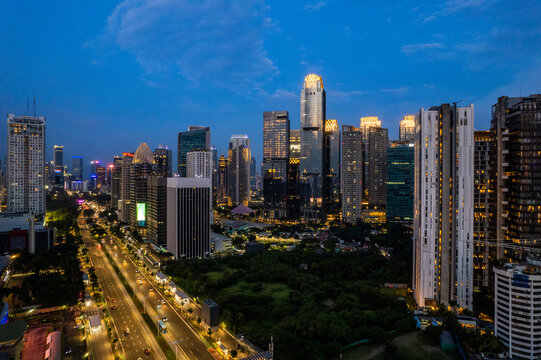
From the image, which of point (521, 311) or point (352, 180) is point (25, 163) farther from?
point (521, 311)

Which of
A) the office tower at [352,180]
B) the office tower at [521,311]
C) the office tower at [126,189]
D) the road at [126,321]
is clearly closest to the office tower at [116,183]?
the office tower at [126,189]

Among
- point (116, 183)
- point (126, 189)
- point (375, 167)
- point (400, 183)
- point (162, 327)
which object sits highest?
point (375, 167)

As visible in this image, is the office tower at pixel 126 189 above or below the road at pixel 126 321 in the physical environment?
above

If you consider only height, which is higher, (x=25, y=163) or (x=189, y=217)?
(x=25, y=163)

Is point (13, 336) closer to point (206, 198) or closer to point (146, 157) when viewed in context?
point (206, 198)

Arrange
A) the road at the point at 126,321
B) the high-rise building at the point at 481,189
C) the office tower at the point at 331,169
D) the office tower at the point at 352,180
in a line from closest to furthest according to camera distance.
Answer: the road at the point at 126,321 → the high-rise building at the point at 481,189 → the office tower at the point at 352,180 → the office tower at the point at 331,169

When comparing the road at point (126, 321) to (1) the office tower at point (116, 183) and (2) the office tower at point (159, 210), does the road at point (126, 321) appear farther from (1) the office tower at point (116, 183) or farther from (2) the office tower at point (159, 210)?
(1) the office tower at point (116, 183)

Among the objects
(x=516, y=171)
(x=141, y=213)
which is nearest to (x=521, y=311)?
(x=516, y=171)

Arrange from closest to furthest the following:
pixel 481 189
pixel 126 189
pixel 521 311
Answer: pixel 521 311, pixel 481 189, pixel 126 189
